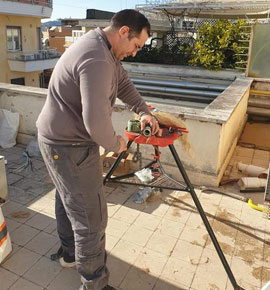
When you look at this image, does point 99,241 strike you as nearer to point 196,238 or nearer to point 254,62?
point 196,238

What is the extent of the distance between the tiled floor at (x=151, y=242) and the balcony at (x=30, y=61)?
15803mm

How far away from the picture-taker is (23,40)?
1900 centimetres

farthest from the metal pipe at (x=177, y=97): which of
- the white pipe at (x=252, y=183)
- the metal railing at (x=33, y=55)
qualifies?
the metal railing at (x=33, y=55)

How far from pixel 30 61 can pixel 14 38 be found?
69.6 inches

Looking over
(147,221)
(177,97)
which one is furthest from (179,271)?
(177,97)

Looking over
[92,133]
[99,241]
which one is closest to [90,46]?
[92,133]

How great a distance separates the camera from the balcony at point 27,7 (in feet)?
54.2

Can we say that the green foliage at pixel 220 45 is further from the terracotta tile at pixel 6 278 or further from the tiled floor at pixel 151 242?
the terracotta tile at pixel 6 278

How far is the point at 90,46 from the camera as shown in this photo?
5.76ft

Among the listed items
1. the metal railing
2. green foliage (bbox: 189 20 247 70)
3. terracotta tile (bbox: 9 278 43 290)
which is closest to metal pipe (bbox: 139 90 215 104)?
green foliage (bbox: 189 20 247 70)

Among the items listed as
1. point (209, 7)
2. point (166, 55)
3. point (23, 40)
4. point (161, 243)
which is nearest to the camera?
point (161, 243)

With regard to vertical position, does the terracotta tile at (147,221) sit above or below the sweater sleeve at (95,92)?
below

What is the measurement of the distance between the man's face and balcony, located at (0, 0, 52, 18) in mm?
17288

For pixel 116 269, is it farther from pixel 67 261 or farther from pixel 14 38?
pixel 14 38
